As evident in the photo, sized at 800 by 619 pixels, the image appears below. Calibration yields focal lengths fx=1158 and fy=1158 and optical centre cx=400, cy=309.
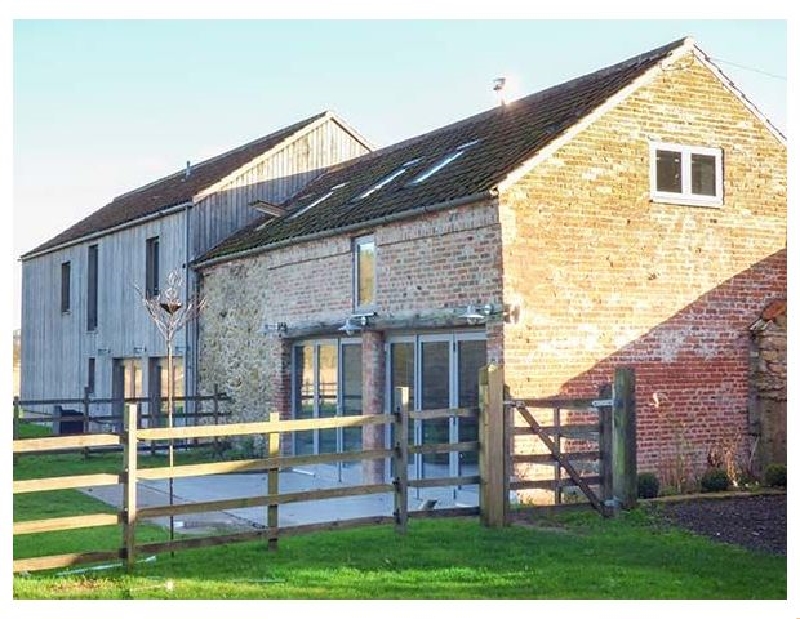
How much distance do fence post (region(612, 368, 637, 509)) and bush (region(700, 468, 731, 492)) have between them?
193cm

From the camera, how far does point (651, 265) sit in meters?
13.9

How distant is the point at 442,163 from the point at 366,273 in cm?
189

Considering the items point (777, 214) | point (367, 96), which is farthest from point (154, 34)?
point (777, 214)

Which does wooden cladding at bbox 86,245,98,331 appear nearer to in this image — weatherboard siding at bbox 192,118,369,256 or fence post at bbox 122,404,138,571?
weatherboard siding at bbox 192,118,369,256

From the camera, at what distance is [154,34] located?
10.4 metres

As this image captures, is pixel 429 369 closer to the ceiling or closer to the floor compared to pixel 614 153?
closer to the floor

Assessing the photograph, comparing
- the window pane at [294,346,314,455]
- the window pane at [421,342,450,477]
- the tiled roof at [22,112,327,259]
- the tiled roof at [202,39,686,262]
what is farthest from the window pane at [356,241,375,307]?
the tiled roof at [22,112,327,259]

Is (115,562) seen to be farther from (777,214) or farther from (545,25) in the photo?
(777,214)

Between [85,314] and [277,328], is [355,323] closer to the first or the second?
[277,328]

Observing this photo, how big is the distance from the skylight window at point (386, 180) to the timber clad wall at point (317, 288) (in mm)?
1031

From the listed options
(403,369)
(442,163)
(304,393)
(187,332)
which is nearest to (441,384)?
(403,369)

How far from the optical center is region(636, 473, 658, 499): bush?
12781 millimetres
